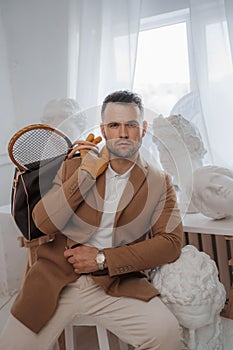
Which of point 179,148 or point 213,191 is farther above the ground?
point 179,148

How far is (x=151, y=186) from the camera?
126 centimetres

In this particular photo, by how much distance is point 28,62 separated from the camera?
241cm

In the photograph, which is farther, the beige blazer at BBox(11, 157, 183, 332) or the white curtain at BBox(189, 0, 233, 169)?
the white curtain at BBox(189, 0, 233, 169)

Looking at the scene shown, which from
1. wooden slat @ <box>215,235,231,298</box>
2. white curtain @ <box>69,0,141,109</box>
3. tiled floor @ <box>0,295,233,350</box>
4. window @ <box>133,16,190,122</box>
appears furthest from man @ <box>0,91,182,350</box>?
white curtain @ <box>69,0,141,109</box>

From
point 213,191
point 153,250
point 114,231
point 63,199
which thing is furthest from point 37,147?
point 213,191

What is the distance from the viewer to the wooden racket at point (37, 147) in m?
1.35

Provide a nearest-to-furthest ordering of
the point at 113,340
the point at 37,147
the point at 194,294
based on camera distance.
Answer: the point at 194,294, the point at 37,147, the point at 113,340

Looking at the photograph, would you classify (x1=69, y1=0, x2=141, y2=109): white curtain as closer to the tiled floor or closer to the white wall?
the white wall

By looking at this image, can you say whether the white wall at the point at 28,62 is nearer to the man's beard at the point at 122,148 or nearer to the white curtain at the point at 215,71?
the white curtain at the point at 215,71

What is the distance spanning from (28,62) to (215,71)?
1.16 meters

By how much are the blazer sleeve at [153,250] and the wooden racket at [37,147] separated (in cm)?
38

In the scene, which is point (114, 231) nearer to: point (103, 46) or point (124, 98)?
point (124, 98)

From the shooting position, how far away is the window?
6.47ft

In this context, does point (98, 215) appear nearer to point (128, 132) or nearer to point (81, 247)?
point (81, 247)
